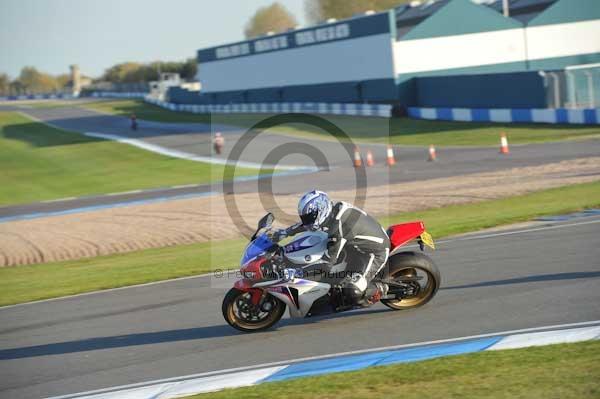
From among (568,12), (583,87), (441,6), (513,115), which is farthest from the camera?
(441,6)

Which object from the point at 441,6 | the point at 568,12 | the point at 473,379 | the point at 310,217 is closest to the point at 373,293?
the point at 310,217

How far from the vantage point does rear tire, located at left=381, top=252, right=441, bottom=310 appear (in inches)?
397

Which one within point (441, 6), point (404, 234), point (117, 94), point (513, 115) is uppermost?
point (117, 94)

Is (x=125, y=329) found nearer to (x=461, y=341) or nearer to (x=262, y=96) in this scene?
(x=461, y=341)

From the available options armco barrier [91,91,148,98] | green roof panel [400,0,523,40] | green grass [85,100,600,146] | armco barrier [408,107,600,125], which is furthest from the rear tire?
armco barrier [91,91,148,98]

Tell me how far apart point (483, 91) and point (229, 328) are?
37.0m

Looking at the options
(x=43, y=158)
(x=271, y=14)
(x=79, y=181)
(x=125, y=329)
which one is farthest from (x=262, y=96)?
(x=271, y=14)

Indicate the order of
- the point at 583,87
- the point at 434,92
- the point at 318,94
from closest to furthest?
1. the point at 583,87
2. the point at 434,92
3. the point at 318,94

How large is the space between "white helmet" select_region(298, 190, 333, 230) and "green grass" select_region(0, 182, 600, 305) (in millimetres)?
5966

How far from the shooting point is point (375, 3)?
14512 centimetres

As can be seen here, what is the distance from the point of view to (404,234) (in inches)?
402

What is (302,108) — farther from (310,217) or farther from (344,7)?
(344,7)

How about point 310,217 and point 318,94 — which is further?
point 318,94

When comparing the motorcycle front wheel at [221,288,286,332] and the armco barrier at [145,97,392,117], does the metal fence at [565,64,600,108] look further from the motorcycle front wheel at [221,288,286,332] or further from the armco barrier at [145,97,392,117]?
the motorcycle front wheel at [221,288,286,332]
